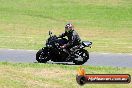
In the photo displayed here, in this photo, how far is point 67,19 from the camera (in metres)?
49.5

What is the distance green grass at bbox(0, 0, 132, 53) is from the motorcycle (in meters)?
8.56

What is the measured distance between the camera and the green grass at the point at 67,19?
3661 centimetres

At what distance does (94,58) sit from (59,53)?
2550mm

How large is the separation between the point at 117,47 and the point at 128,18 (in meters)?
23.1

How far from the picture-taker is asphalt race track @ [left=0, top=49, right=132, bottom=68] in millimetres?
21094

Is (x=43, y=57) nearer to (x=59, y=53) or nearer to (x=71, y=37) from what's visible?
(x=59, y=53)

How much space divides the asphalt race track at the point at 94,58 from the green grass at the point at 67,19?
16.3ft

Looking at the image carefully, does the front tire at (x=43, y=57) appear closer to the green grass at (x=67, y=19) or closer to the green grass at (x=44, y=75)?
the green grass at (x=44, y=75)

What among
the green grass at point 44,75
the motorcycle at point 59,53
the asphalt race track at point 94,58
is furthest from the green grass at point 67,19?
the green grass at point 44,75

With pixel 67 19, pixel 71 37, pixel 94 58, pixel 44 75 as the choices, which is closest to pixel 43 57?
pixel 71 37

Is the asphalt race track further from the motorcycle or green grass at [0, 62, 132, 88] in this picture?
green grass at [0, 62, 132, 88]

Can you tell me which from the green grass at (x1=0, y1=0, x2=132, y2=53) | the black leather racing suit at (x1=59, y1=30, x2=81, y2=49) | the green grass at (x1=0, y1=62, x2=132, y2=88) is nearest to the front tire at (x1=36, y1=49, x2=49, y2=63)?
the black leather racing suit at (x1=59, y1=30, x2=81, y2=49)

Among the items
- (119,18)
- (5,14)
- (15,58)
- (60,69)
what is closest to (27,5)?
(5,14)

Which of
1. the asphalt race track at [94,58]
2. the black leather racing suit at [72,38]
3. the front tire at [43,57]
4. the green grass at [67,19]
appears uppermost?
the black leather racing suit at [72,38]
